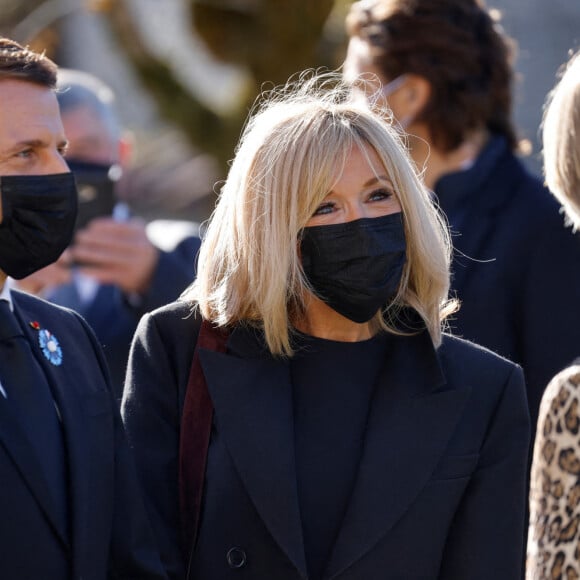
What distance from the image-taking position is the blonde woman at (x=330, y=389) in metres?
2.75

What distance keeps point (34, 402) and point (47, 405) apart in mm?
38

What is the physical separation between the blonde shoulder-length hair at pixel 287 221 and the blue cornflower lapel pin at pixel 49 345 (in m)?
0.38

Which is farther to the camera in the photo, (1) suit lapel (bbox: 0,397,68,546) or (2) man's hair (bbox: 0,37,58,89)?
(2) man's hair (bbox: 0,37,58,89)

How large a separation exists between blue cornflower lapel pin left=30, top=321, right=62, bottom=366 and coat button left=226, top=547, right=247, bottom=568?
598 mm

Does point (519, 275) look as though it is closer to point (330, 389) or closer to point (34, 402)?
point (330, 389)

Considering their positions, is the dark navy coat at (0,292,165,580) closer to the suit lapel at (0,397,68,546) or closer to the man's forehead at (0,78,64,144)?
the suit lapel at (0,397,68,546)

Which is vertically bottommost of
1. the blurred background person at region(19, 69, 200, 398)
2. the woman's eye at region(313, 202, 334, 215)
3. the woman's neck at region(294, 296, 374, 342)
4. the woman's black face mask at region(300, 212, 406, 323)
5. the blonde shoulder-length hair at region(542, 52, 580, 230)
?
the blurred background person at region(19, 69, 200, 398)

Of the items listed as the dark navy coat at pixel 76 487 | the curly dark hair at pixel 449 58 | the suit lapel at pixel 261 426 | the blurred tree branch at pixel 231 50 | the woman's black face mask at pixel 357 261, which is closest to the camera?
the dark navy coat at pixel 76 487

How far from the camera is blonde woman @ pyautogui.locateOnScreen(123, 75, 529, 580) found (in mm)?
2750

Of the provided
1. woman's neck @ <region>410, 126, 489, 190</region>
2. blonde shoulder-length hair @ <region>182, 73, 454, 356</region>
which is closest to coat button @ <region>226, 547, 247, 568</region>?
blonde shoulder-length hair @ <region>182, 73, 454, 356</region>

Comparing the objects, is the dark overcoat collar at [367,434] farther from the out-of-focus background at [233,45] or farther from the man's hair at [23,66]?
the out-of-focus background at [233,45]

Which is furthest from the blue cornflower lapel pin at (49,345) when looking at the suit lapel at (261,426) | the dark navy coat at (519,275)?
the dark navy coat at (519,275)

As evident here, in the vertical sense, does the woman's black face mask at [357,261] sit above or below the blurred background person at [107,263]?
above

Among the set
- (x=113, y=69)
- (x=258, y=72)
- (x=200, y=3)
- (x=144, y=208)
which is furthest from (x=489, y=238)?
(x=113, y=69)
